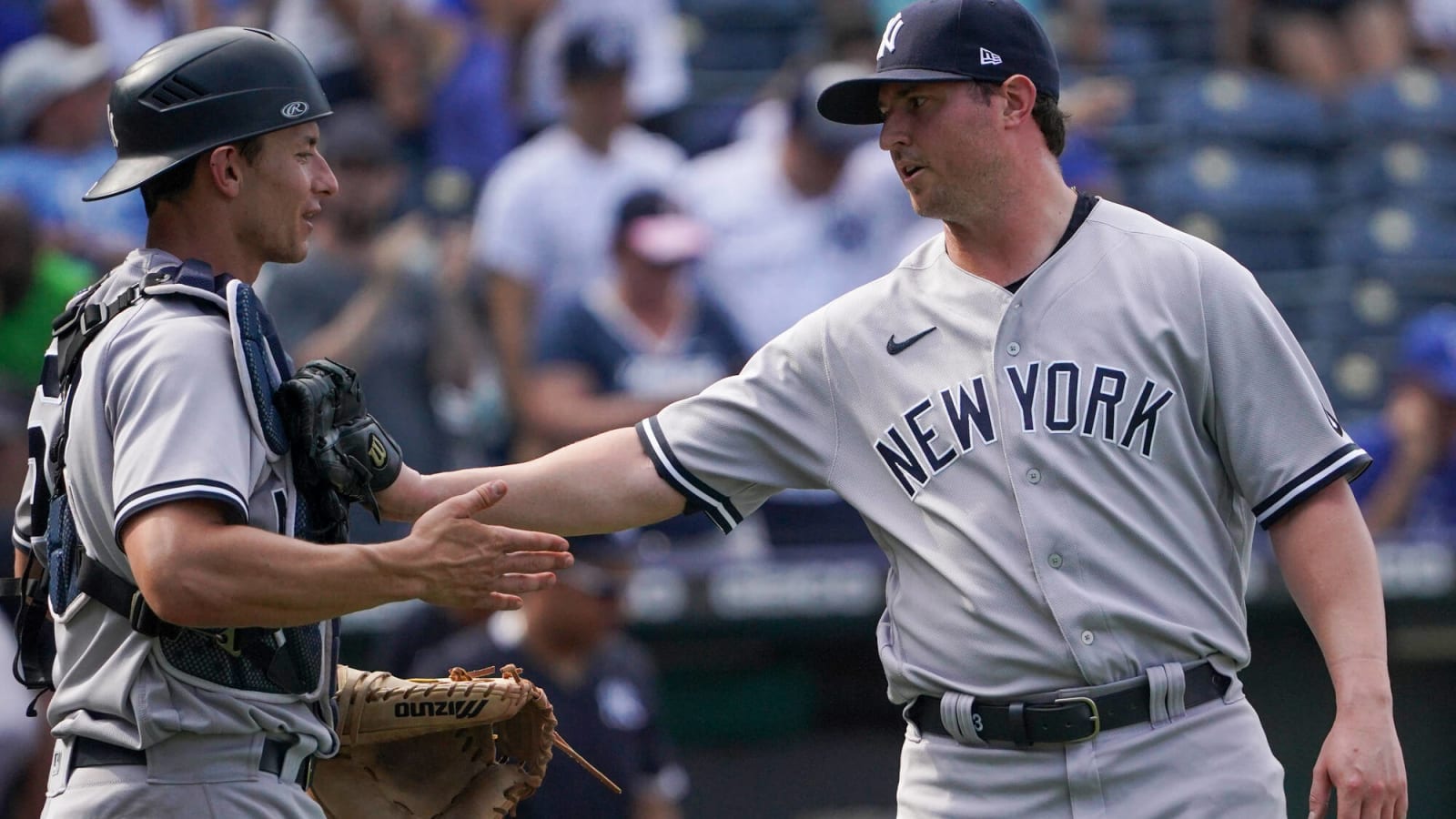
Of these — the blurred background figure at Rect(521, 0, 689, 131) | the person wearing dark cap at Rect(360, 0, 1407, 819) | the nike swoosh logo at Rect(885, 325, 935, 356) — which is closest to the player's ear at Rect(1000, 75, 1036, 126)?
the person wearing dark cap at Rect(360, 0, 1407, 819)

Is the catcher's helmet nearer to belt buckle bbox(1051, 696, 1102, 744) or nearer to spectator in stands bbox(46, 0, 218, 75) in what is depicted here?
belt buckle bbox(1051, 696, 1102, 744)

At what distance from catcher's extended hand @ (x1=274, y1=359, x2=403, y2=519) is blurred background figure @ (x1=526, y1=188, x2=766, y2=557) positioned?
13.0ft

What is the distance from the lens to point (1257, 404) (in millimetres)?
2891

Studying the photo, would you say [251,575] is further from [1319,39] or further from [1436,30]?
[1436,30]

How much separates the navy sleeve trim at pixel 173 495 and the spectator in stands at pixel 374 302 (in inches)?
167

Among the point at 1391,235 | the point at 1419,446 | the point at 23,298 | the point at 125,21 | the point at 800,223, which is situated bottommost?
the point at 1419,446

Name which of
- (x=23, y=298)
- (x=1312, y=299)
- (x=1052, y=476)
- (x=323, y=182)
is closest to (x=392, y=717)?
(x=323, y=182)

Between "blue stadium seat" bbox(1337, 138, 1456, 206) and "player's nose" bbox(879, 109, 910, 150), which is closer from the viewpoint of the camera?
"player's nose" bbox(879, 109, 910, 150)

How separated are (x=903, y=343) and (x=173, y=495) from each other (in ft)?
4.13

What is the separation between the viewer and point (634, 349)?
275 inches

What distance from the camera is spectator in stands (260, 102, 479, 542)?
6758mm

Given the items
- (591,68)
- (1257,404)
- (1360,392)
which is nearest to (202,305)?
(1257,404)

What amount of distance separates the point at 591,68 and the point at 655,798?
10.4ft

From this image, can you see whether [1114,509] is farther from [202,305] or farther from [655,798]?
[655,798]
